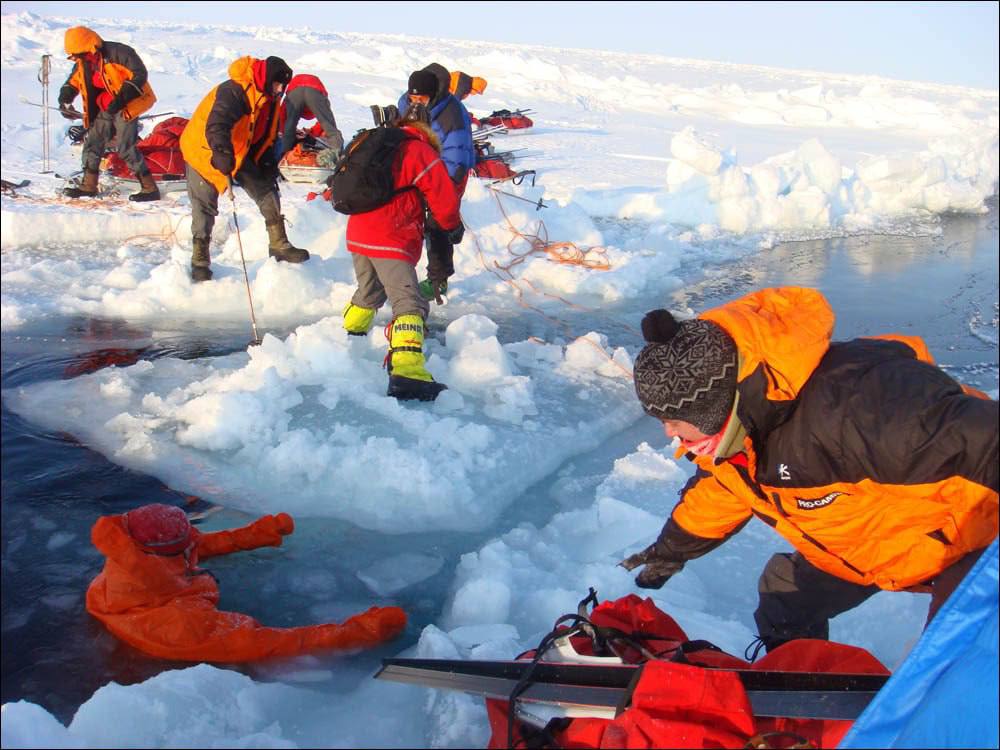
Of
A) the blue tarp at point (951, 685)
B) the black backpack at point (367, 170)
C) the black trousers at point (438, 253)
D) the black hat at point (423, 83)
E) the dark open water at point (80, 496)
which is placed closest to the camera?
the blue tarp at point (951, 685)

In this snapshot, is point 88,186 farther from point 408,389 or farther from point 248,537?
point 248,537

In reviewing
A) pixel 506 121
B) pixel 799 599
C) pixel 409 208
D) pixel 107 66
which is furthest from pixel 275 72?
pixel 506 121

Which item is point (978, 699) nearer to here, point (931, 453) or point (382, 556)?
point (931, 453)

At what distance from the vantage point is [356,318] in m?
4.69

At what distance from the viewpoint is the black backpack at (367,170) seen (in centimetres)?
398

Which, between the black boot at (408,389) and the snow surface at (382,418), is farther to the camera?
the black boot at (408,389)

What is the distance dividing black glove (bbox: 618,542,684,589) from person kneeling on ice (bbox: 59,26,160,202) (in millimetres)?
6056

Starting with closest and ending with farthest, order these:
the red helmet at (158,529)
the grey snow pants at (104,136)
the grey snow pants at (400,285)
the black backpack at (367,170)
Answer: the red helmet at (158,529) → the black backpack at (367,170) → the grey snow pants at (400,285) → the grey snow pants at (104,136)

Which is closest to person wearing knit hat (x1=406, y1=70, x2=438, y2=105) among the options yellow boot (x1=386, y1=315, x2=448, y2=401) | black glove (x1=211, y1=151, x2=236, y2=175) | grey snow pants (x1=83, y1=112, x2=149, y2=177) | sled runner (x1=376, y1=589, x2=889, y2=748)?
black glove (x1=211, y1=151, x2=236, y2=175)

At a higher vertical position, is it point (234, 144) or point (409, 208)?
point (234, 144)

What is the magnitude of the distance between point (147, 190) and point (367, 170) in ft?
14.1

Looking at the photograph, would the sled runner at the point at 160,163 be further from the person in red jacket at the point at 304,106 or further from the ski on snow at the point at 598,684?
the ski on snow at the point at 598,684

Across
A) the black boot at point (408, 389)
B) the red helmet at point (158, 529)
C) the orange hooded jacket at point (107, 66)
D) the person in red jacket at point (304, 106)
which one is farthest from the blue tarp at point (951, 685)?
the orange hooded jacket at point (107, 66)

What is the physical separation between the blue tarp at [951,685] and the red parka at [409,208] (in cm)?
329
